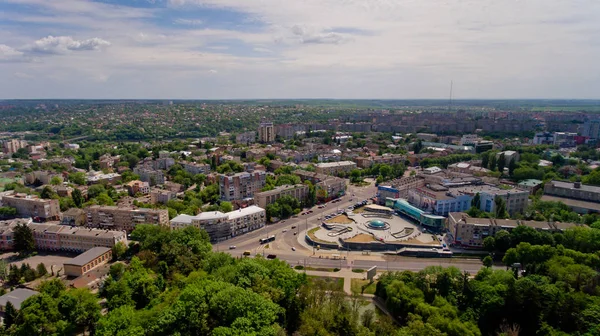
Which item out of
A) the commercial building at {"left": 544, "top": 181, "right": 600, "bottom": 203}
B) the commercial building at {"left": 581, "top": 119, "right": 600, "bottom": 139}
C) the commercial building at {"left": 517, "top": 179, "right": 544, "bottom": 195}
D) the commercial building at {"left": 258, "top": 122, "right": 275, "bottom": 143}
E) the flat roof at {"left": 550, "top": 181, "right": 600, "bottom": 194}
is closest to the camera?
the commercial building at {"left": 544, "top": 181, "right": 600, "bottom": 203}

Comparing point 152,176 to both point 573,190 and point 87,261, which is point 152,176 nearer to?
point 87,261

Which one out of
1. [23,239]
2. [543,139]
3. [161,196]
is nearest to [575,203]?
[161,196]

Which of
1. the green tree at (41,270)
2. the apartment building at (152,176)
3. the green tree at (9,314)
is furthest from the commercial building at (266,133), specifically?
the green tree at (9,314)

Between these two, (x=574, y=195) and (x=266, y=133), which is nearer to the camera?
(x=574, y=195)

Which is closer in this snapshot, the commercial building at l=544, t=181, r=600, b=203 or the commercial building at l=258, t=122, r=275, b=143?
the commercial building at l=544, t=181, r=600, b=203

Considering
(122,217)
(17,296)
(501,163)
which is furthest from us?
(501,163)

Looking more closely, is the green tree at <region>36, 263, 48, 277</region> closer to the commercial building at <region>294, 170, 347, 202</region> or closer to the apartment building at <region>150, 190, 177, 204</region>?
the apartment building at <region>150, 190, 177, 204</region>

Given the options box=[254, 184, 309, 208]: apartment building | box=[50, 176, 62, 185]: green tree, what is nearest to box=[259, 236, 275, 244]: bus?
box=[254, 184, 309, 208]: apartment building
